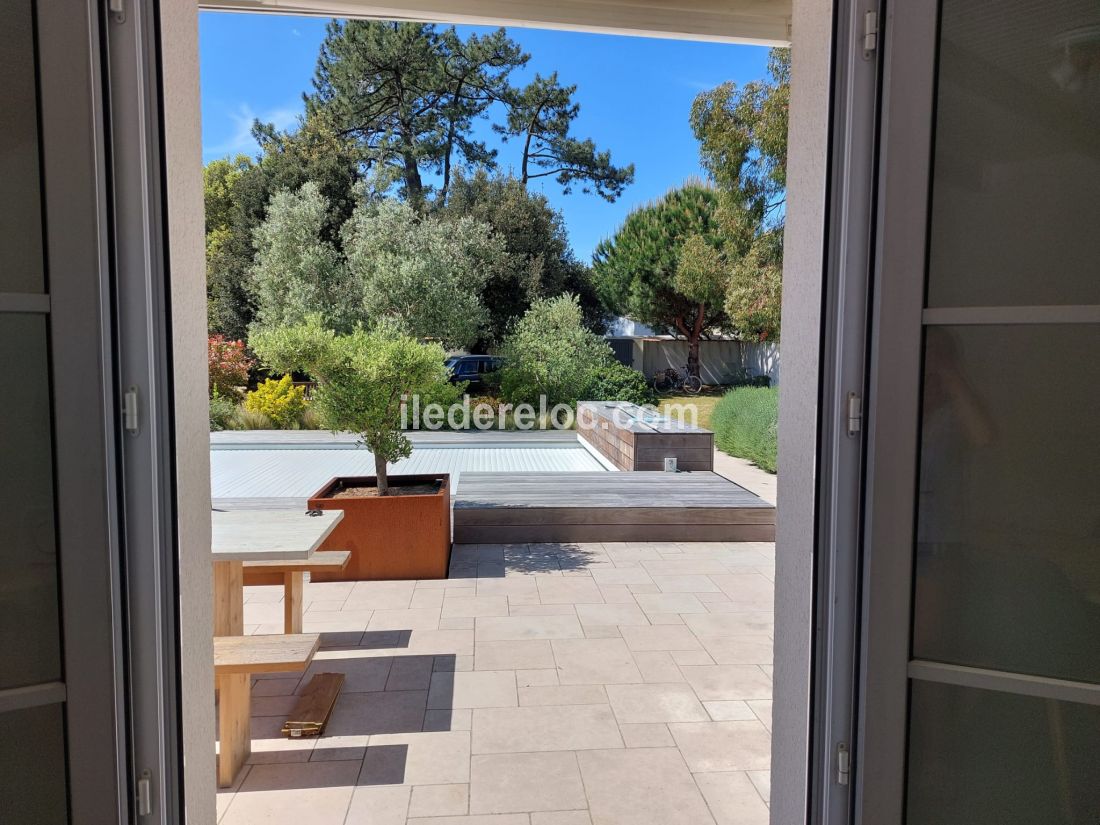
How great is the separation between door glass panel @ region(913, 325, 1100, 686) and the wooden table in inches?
89.1

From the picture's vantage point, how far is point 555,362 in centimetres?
1523

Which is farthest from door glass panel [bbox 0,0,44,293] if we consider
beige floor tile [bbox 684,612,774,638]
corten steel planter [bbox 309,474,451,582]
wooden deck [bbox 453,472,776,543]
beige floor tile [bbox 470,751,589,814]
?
wooden deck [bbox 453,472,776,543]

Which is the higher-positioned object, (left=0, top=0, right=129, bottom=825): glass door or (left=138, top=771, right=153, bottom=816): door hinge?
(left=0, top=0, right=129, bottom=825): glass door

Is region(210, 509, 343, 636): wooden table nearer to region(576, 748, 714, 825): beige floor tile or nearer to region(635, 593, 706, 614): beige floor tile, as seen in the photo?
region(576, 748, 714, 825): beige floor tile

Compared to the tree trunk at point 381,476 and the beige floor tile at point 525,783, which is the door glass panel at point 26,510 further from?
the tree trunk at point 381,476

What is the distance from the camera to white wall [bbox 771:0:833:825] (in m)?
1.66

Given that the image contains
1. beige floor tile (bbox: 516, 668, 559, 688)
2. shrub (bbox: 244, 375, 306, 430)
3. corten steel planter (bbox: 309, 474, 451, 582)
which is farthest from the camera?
shrub (bbox: 244, 375, 306, 430)

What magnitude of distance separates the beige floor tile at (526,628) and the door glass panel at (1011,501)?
8.79 feet

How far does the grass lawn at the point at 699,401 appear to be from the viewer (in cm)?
1683

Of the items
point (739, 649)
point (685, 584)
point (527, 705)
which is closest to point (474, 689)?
point (527, 705)

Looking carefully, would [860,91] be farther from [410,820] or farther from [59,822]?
[410,820]

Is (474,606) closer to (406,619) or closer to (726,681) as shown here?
(406,619)

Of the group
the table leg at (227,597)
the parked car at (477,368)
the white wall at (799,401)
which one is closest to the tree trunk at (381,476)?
the table leg at (227,597)

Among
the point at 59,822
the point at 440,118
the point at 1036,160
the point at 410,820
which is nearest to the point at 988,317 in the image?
the point at 1036,160
